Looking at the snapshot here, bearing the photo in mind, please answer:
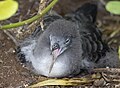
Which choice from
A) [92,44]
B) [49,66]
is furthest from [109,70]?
[49,66]

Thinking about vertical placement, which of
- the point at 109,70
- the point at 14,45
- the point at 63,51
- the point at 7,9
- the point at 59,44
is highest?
the point at 7,9

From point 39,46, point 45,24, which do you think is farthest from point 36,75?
point 45,24

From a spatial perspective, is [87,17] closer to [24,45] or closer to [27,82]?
[24,45]

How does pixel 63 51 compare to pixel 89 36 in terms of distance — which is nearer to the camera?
pixel 63 51

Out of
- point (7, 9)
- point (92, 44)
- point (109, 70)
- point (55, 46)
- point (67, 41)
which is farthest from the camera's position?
point (92, 44)

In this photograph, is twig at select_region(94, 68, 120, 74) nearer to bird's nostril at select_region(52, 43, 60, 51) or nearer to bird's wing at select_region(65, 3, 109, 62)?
bird's wing at select_region(65, 3, 109, 62)

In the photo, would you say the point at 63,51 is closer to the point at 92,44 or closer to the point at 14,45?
the point at 92,44

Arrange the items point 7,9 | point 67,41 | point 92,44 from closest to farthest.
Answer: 1. point 7,9
2. point 67,41
3. point 92,44
